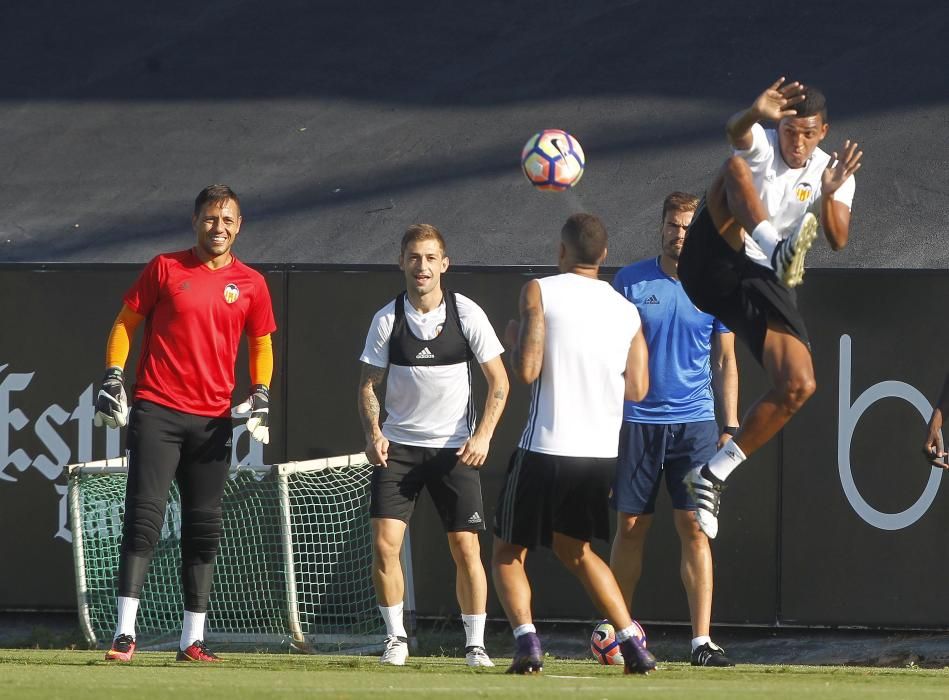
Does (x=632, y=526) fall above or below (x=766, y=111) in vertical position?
below

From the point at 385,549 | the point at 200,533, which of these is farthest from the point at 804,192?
the point at 200,533

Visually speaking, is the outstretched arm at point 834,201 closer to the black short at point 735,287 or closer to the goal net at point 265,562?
the black short at point 735,287

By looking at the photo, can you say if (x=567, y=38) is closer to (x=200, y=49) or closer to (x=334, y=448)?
(x=200, y=49)

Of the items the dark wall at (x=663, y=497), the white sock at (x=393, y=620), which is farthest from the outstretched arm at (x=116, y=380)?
the dark wall at (x=663, y=497)

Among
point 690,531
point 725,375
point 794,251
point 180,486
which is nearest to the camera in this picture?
point 794,251

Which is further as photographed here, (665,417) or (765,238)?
(665,417)

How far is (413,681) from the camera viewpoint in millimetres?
6086

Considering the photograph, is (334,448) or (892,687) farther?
(334,448)

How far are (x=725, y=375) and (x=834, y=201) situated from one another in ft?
5.42

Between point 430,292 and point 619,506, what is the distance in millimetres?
1560

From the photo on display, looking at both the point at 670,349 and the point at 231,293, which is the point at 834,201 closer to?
the point at 670,349

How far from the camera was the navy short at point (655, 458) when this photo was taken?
7.62 metres

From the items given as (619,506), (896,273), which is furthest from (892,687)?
(896,273)

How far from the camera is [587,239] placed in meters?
6.55
